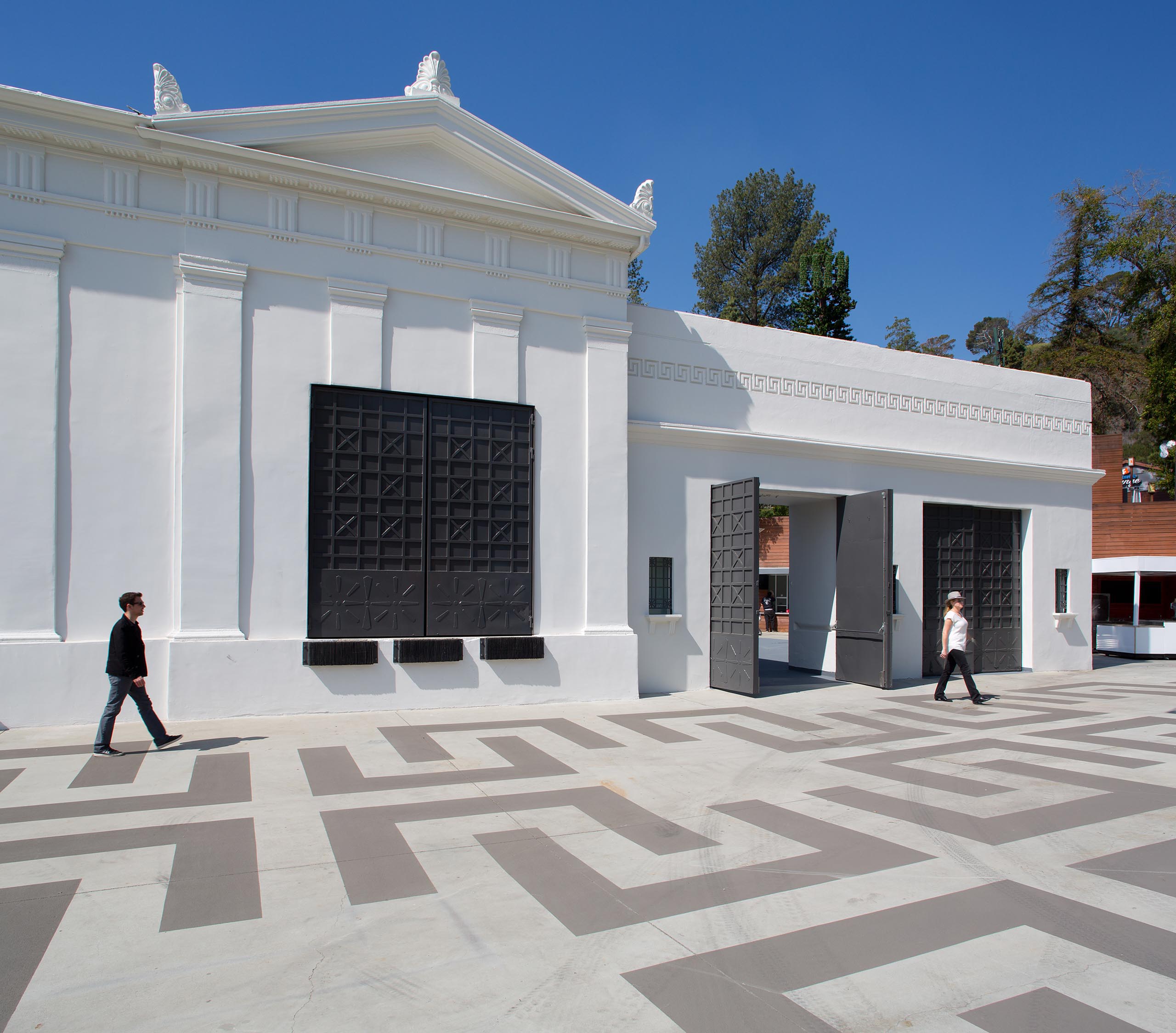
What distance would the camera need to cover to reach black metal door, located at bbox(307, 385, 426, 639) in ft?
35.1

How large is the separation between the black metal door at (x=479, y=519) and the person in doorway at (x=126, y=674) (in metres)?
3.82

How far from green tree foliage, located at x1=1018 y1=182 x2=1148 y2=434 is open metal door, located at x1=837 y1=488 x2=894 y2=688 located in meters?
27.7

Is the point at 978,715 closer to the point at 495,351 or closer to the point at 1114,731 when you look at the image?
the point at 1114,731

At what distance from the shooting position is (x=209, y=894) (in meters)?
4.64

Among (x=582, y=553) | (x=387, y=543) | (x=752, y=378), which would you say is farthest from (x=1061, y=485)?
(x=387, y=543)

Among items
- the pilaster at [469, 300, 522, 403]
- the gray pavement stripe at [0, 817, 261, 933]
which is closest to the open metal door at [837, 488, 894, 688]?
the pilaster at [469, 300, 522, 403]

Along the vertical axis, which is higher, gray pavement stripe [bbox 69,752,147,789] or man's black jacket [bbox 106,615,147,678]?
man's black jacket [bbox 106,615,147,678]

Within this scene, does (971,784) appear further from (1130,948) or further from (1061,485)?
(1061,485)

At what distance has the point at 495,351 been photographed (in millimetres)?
→ 11922

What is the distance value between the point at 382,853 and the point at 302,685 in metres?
5.35

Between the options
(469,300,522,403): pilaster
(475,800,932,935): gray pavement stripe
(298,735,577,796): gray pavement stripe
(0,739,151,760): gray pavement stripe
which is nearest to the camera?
(475,800,932,935): gray pavement stripe

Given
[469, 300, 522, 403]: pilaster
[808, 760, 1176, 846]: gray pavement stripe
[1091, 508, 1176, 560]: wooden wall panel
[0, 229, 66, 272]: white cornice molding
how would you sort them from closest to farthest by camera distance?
[808, 760, 1176, 846]: gray pavement stripe, [0, 229, 66, 272]: white cornice molding, [469, 300, 522, 403]: pilaster, [1091, 508, 1176, 560]: wooden wall panel

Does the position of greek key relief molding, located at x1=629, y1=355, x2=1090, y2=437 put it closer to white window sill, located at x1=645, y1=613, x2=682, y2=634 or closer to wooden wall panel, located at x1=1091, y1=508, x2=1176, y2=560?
white window sill, located at x1=645, y1=613, x2=682, y2=634

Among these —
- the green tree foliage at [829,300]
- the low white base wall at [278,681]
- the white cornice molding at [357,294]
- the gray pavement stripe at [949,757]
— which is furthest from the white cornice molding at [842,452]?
the green tree foliage at [829,300]
